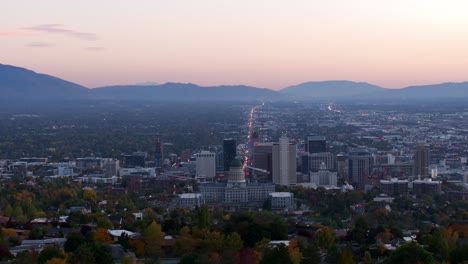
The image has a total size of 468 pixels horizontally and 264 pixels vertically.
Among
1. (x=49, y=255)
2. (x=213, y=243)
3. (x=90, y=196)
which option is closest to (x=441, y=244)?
(x=213, y=243)

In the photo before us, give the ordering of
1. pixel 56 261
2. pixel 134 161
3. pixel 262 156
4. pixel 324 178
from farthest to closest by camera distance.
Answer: pixel 134 161 < pixel 262 156 < pixel 324 178 < pixel 56 261

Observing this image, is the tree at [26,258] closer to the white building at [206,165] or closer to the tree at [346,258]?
the tree at [346,258]

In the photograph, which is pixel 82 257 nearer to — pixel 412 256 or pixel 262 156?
pixel 412 256

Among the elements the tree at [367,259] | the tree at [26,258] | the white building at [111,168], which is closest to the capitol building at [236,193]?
the white building at [111,168]

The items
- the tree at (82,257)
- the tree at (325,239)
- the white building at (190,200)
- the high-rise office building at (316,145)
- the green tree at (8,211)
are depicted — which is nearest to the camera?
the tree at (82,257)

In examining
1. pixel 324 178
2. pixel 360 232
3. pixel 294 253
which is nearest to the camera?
pixel 294 253

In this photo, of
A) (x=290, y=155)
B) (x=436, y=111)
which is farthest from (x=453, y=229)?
(x=436, y=111)

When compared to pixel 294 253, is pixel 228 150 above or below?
below

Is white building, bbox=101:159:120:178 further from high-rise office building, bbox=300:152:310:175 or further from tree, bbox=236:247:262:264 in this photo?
tree, bbox=236:247:262:264
